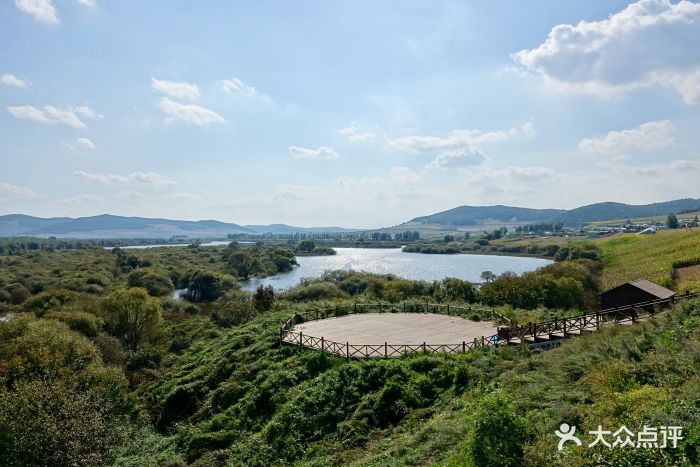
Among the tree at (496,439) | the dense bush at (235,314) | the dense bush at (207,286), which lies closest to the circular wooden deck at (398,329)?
the tree at (496,439)

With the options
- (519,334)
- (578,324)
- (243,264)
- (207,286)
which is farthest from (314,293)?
(243,264)

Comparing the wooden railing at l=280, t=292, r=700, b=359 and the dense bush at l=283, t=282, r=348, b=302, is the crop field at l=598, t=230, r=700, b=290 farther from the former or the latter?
the dense bush at l=283, t=282, r=348, b=302

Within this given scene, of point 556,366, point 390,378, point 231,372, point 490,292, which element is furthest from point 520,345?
point 490,292

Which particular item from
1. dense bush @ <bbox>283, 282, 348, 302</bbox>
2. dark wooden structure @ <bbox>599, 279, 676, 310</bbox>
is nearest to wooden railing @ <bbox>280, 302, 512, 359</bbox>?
dark wooden structure @ <bbox>599, 279, 676, 310</bbox>

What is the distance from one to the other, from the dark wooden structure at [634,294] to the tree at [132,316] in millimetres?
35833

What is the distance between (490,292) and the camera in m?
41.7

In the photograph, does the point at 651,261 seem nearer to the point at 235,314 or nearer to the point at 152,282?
the point at 235,314

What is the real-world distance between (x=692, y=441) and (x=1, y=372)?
2753cm

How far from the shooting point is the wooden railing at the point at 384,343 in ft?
67.7

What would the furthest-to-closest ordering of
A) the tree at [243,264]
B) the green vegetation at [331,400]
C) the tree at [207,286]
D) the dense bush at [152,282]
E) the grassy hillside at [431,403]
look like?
the tree at [243,264] < the tree at [207,286] < the dense bush at [152,282] < the green vegetation at [331,400] < the grassy hillside at [431,403]

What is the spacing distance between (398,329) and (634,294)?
12.9 meters

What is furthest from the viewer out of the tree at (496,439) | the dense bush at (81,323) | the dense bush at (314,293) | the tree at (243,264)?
the tree at (243,264)

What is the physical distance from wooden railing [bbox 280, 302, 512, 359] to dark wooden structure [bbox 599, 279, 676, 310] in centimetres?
555

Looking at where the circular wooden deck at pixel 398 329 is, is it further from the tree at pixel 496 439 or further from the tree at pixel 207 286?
the tree at pixel 207 286
